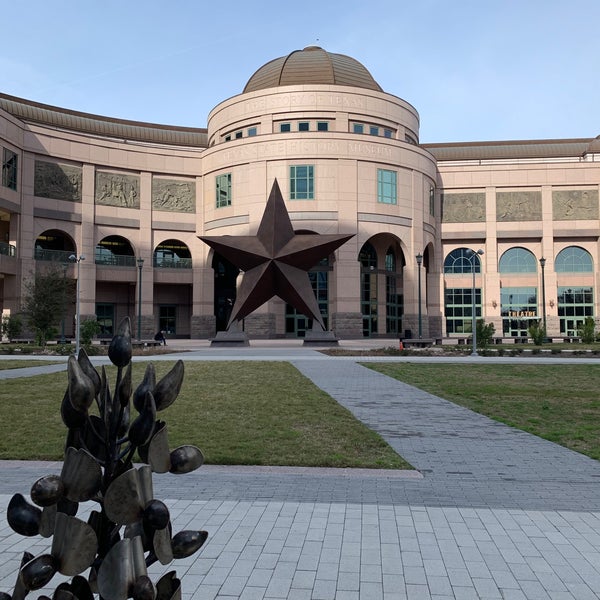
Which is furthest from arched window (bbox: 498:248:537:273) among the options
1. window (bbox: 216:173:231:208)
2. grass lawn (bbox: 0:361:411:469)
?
grass lawn (bbox: 0:361:411:469)

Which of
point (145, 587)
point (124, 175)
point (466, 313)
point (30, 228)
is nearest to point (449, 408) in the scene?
point (145, 587)

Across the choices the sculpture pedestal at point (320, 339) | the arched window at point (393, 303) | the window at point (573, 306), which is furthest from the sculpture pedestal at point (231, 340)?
the window at point (573, 306)

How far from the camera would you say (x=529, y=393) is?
1436cm

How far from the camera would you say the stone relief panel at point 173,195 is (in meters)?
54.3

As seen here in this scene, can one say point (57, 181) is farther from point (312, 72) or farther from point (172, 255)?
point (312, 72)

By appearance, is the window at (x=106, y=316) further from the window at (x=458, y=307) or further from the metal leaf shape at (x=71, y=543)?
the metal leaf shape at (x=71, y=543)

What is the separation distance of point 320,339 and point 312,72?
29626mm

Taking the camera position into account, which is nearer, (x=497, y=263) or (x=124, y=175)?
(x=124, y=175)

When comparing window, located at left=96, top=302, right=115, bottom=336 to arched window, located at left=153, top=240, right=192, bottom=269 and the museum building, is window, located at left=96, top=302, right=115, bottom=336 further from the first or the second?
arched window, located at left=153, top=240, right=192, bottom=269

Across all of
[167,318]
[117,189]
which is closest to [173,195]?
[117,189]

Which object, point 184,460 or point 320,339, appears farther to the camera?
point 320,339

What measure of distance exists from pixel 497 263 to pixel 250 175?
28597 mm

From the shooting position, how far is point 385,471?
22.8 feet

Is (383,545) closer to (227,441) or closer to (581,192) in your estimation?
(227,441)
